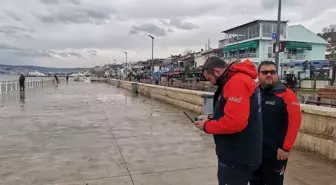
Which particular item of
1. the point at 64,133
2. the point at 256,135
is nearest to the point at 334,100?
the point at 64,133

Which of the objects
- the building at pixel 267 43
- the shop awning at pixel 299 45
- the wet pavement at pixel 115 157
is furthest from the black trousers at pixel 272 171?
the shop awning at pixel 299 45

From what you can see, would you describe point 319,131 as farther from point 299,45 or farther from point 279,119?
point 299,45

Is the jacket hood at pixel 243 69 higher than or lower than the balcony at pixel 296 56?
lower

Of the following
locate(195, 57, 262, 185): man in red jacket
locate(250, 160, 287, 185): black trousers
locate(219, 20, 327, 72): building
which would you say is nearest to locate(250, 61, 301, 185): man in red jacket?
locate(250, 160, 287, 185): black trousers

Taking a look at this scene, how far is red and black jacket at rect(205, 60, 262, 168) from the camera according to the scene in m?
2.47

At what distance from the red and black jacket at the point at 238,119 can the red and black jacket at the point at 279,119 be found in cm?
56

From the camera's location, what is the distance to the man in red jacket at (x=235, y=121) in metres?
2.47

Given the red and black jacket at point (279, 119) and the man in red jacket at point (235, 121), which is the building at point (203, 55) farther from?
the man in red jacket at point (235, 121)

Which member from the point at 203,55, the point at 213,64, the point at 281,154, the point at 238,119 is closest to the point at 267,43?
the point at 203,55

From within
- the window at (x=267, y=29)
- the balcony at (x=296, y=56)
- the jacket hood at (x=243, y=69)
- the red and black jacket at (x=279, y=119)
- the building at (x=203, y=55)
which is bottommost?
the red and black jacket at (x=279, y=119)

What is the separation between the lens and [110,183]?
15.4ft

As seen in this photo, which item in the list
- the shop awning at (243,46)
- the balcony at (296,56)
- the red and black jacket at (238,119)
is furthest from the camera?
the balcony at (296,56)

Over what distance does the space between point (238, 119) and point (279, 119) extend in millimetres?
937

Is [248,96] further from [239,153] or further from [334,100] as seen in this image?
[334,100]
